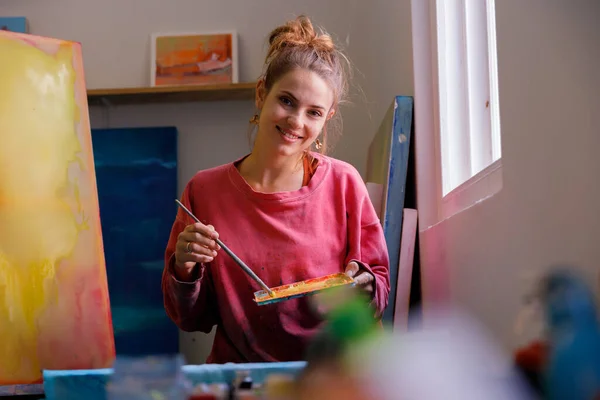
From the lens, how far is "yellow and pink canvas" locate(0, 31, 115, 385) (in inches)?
56.2

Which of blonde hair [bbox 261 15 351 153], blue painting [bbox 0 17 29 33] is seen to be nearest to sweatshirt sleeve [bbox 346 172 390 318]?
blonde hair [bbox 261 15 351 153]

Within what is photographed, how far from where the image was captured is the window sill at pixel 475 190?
129cm

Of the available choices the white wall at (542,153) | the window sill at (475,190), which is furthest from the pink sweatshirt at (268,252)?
the white wall at (542,153)

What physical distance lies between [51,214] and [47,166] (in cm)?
11

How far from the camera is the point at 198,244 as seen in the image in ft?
3.99

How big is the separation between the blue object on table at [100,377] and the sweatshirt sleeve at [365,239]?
625 millimetres

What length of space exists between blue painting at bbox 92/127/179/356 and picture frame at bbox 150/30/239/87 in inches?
10.1

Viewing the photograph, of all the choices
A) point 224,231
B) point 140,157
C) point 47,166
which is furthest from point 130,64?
point 224,231

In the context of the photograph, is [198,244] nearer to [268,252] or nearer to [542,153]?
[268,252]

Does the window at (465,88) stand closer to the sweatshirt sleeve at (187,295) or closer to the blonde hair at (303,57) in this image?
the blonde hair at (303,57)

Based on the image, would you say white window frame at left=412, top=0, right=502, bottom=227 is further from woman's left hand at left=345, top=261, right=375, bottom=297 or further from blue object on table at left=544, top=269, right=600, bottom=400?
blue object on table at left=544, top=269, right=600, bottom=400

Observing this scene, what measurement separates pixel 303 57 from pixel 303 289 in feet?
1.77

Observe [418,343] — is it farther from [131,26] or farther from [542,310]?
[131,26]

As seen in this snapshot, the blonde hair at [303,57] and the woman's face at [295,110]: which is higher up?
the blonde hair at [303,57]
